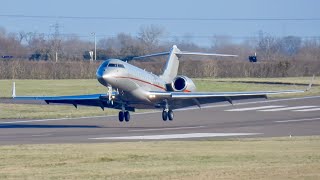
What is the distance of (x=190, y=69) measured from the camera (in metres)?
88.9

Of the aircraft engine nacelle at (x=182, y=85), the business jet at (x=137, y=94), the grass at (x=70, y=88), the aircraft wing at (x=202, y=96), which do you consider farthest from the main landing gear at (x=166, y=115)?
the grass at (x=70, y=88)

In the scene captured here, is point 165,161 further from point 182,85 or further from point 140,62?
point 140,62

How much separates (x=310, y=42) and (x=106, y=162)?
95295 mm

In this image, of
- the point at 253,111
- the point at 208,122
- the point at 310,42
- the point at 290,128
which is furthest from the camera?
the point at 310,42

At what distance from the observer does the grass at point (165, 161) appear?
19.2 metres

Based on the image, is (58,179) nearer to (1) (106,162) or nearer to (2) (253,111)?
(1) (106,162)

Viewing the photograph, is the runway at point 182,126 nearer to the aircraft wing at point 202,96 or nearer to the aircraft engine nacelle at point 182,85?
the aircraft wing at point 202,96

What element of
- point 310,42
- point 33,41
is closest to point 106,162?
point 310,42

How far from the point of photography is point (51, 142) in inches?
1238

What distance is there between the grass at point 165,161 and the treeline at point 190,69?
56083mm

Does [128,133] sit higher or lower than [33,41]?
lower

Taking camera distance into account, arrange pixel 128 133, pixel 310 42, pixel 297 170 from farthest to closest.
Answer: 1. pixel 310 42
2. pixel 128 133
3. pixel 297 170

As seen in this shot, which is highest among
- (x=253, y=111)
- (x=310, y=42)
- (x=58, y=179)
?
(x=310, y=42)

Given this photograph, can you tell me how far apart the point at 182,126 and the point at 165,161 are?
19710mm
